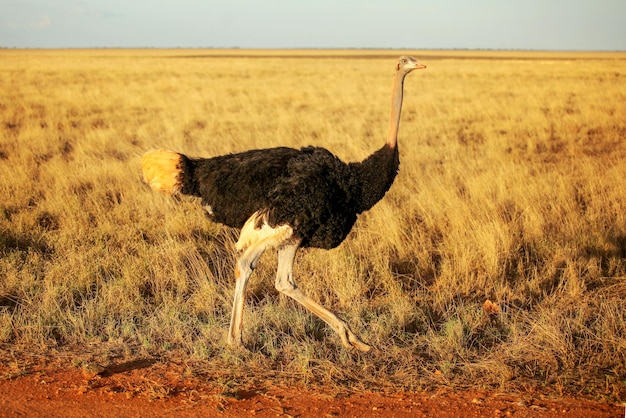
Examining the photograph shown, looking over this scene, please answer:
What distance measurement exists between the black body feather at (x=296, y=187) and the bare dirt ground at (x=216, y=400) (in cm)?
→ 97

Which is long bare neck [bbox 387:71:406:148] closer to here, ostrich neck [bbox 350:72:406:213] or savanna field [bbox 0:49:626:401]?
ostrich neck [bbox 350:72:406:213]

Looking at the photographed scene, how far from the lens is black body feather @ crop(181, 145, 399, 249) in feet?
13.2

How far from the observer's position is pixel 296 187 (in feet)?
13.3

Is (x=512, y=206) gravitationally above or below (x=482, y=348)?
above

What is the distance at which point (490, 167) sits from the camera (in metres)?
9.50

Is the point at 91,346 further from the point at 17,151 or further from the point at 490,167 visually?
the point at 17,151

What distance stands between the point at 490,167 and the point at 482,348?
5.60 metres

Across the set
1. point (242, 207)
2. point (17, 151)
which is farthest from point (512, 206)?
point (17, 151)

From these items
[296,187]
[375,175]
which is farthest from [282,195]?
[375,175]

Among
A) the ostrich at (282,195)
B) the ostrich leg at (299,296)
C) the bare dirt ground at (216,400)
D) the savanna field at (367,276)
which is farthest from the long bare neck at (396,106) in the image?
the bare dirt ground at (216,400)

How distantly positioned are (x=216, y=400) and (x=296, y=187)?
1286 millimetres

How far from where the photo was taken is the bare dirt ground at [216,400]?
3.41 meters

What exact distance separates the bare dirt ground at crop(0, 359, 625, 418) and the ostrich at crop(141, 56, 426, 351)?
54cm

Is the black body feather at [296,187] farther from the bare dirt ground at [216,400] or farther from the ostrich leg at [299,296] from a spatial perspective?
the bare dirt ground at [216,400]
